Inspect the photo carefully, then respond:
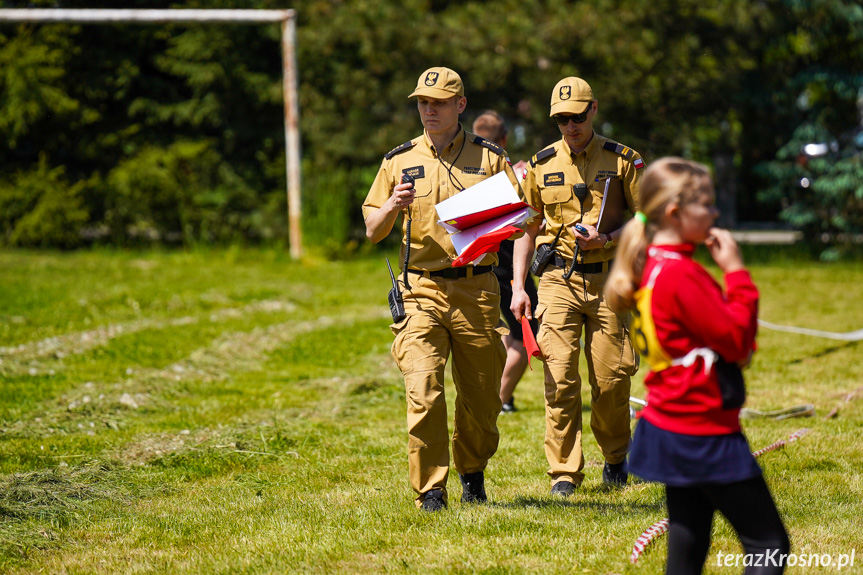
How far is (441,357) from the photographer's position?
4.97 m

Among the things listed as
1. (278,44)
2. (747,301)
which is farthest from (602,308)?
(278,44)

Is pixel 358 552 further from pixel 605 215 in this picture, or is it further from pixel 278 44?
pixel 278 44

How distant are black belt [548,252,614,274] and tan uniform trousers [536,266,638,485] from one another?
2 centimetres

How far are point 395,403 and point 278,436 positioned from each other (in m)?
1.58

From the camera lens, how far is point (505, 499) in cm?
537

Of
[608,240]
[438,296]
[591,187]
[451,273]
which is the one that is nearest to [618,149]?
[591,187]

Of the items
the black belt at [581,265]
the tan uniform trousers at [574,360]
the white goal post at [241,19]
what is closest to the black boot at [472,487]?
the tan uniform trousers at [574,360]

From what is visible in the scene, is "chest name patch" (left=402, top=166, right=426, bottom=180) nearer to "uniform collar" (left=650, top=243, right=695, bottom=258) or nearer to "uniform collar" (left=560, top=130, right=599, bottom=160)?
"uniform collar" (left=560, top=130, right=599, bottom=160)

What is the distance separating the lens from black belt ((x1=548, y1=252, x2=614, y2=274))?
540 cm

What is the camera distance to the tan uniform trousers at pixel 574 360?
5.38m

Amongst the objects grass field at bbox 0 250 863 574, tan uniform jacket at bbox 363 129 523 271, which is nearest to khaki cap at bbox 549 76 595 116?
tan uniform jacket at bbox 363 129 523 271

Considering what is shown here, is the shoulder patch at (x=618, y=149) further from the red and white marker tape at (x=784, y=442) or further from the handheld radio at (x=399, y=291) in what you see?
the red and white marker tape at (x=784, y=442)

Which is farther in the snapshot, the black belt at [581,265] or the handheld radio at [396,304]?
the black belt at [581,265]

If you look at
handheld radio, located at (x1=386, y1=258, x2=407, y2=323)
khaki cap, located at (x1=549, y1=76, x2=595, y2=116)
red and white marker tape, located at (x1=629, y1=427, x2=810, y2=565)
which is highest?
khaki cap, located at (x1=549, y1=76, x2=595, y2=116)
